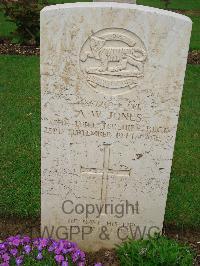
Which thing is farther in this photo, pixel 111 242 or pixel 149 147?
pixel 111 242

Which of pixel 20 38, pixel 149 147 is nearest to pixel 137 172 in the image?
pixel 149 147

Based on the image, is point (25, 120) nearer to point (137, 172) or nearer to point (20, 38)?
point (137, 172)

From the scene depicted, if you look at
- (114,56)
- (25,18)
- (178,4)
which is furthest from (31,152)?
(178,4)

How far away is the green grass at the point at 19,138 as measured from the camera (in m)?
4.66

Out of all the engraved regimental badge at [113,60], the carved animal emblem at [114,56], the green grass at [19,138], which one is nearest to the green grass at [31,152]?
the green grass at [19,138]

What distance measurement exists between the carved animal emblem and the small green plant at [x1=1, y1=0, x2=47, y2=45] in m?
7.36

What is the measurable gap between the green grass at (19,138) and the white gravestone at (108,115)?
30.5 inches

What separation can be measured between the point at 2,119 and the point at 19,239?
3.08m

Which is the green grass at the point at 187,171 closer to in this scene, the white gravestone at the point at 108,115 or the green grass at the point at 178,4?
the white gravestone at the point at 108,115

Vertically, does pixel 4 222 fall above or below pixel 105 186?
below

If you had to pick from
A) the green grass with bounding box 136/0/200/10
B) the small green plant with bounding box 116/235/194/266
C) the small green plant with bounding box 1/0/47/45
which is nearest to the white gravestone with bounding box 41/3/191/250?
the small green plant with bounding box 116/235/194/266

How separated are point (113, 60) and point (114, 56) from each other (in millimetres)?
29

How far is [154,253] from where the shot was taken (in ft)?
11.5

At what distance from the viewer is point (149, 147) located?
3586 millimetres
